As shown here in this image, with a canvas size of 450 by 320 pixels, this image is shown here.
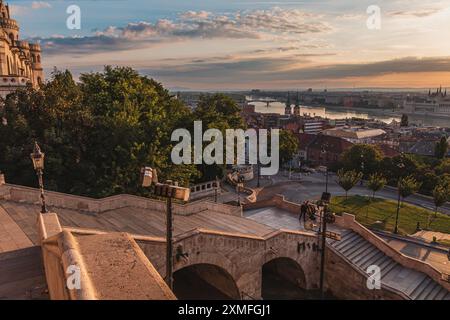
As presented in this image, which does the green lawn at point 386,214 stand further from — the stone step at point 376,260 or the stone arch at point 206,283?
the stone arch at point 206,283

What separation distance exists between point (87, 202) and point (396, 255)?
1692cm

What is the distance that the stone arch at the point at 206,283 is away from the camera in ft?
51.0

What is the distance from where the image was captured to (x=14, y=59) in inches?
1607

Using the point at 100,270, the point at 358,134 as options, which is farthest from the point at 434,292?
the point at 358,134

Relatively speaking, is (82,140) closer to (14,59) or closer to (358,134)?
(14,59)

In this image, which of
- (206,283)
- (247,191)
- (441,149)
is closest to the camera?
(206,283)

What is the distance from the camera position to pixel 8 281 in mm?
7953

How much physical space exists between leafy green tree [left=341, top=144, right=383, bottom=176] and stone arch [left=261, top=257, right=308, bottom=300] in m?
28.7

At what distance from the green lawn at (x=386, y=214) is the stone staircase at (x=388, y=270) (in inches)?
356

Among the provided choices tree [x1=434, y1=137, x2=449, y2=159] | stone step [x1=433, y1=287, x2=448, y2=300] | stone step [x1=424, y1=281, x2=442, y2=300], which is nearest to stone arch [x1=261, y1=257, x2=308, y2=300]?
stone step [x1=424, y1=281, x2=442, y2=300]
